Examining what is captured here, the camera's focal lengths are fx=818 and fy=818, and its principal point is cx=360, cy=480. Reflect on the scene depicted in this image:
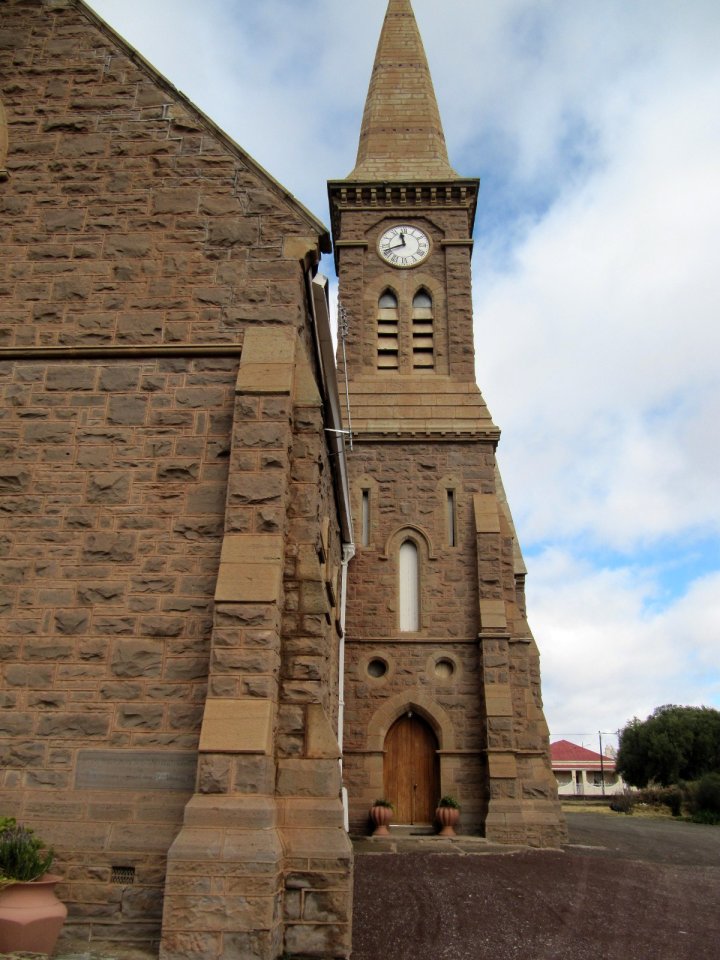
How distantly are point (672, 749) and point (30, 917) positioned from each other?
1841 inches

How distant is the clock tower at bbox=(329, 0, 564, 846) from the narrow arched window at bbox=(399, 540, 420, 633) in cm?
3

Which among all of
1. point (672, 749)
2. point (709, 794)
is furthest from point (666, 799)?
point (672, 749)

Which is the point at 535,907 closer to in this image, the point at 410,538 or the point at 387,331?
the point at 410,538

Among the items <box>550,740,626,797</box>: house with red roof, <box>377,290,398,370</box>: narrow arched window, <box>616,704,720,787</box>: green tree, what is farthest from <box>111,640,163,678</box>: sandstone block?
<box>550,740,626,797</box>: house with red roof

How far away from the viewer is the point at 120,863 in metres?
6.47

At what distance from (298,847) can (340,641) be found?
1041 cm

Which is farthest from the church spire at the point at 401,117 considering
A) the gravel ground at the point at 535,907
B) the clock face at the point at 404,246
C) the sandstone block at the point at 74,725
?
the sandstone block at the point at 74,725

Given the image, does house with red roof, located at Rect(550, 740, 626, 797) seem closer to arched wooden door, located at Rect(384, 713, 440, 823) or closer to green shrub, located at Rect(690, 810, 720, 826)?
green shrub, located at Rect(690, 810, 720, 826)

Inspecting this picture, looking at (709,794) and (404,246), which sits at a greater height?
(404,246)

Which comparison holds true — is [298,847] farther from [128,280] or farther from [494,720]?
[494,720]

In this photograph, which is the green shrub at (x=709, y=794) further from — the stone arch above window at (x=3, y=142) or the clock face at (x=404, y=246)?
the stone arch above window at (x=3, y=142)

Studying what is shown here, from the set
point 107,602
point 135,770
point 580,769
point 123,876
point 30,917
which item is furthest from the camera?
point 580,769

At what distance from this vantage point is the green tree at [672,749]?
4619 cm

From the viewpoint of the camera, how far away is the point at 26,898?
5.83 meters
